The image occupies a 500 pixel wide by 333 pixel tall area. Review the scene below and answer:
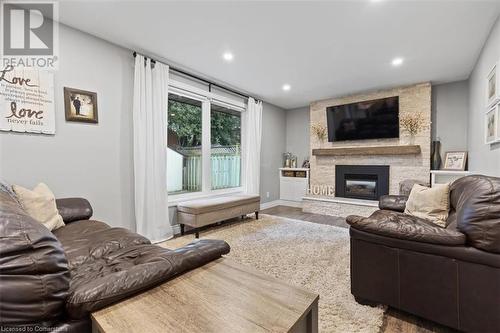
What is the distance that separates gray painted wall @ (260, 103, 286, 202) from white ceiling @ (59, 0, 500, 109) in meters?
1.89

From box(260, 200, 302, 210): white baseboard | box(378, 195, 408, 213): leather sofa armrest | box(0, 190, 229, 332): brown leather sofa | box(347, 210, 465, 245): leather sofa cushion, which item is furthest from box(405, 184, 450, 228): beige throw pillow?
box(260, 200, 302, 210): white baseboard

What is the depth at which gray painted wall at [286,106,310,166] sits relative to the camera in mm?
6020

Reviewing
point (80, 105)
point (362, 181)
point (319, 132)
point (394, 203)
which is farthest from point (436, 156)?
point (80, 105)

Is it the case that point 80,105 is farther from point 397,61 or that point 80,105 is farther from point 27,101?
point 397,61

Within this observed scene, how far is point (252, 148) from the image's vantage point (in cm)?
497

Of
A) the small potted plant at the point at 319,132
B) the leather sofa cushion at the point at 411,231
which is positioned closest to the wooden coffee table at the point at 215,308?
the leather sofa cushion at the point at 411,231

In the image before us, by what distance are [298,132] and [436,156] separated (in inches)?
116

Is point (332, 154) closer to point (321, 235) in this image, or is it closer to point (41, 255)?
point (321, 235)

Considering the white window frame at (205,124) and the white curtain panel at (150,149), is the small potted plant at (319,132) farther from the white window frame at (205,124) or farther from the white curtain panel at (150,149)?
the white curtain panel at (150,149)

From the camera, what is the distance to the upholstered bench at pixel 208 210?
3379mm

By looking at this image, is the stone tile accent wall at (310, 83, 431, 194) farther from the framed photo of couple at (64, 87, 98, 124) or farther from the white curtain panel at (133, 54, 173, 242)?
the framed photo of couple at (64, 87, 98, 124)

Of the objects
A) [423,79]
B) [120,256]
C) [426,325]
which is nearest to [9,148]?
[120,256]

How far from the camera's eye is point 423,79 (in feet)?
13.2

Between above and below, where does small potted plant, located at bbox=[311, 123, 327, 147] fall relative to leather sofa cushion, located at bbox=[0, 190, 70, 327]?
above
